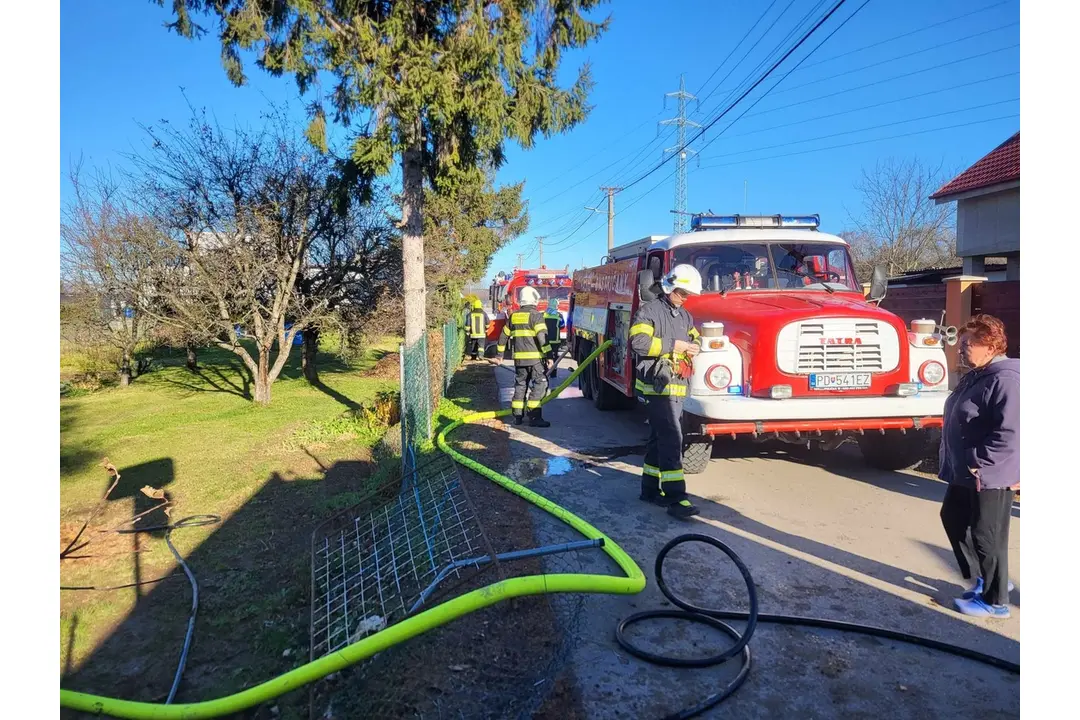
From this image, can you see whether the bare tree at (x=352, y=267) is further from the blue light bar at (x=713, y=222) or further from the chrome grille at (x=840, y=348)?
the chrome grille at (x=840, y=348)

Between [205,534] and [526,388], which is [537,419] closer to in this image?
[526,388]

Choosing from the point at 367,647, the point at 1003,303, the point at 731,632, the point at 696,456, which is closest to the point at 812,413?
the point at 696,456

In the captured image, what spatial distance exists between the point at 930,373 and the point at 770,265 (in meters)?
1.84

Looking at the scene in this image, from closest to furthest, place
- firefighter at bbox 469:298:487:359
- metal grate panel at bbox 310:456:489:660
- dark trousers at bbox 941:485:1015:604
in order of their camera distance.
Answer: dark trousers at bbox 941:485:1015:604 < metal grate panel at bbox 310:456:489:660 < firefighter at bbox 469:298:487:359

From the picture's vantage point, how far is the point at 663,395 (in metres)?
5.02

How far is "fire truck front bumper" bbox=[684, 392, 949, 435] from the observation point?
16.7 feet

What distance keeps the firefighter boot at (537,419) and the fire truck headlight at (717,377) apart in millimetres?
3696

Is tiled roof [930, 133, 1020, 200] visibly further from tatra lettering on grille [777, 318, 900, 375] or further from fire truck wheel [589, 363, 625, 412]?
tatra lettering on grille [777, 318, 900, 375]

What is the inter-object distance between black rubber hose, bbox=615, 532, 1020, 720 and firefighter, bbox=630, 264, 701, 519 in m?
1.45

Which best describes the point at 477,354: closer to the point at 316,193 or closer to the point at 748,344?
the point at 316,193

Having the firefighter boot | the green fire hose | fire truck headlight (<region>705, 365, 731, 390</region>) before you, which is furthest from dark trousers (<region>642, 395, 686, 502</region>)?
the firefighter boot

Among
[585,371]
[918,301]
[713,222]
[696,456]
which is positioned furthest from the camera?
A: [918,301]

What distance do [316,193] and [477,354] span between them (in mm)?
8334

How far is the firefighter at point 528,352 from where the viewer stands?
8750 millimetres
